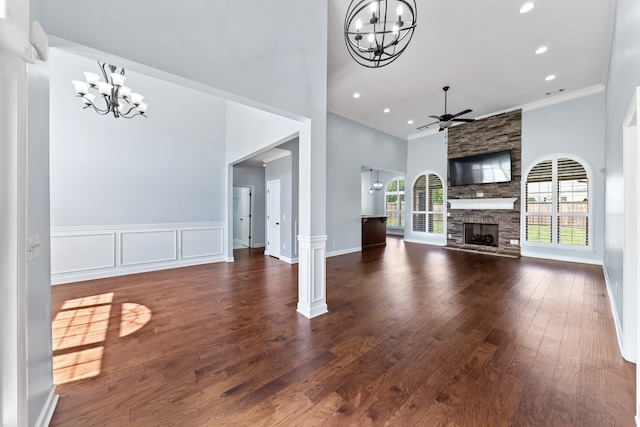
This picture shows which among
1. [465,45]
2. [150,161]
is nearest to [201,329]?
[150,161]

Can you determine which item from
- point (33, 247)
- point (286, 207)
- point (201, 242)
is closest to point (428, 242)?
point (286, 207)

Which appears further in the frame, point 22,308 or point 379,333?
point 379,333

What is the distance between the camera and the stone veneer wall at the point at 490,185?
21.1 feet

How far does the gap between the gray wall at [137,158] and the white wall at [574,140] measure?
7.64 meters

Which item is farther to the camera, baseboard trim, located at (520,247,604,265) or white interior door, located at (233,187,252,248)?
white interior door, located at (233,187,252,248)

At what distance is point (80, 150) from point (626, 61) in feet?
23.7

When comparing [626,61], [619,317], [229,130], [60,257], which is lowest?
[619,317]

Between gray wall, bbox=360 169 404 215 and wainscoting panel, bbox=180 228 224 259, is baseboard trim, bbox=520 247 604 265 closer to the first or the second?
gray wall, bbox=360 169 404 215

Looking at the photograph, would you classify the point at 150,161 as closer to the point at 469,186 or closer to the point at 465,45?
the point at 465,45

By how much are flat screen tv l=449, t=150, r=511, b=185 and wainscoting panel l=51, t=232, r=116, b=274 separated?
8.61 meters

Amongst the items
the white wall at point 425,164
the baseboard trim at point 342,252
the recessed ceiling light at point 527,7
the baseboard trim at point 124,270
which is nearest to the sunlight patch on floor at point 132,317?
the baseboard trim at point 124,270

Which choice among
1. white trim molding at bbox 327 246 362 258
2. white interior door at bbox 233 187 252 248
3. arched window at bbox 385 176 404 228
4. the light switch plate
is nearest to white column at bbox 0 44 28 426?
the light switch plate

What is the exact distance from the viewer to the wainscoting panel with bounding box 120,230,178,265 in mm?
4547

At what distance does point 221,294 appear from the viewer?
353cm
